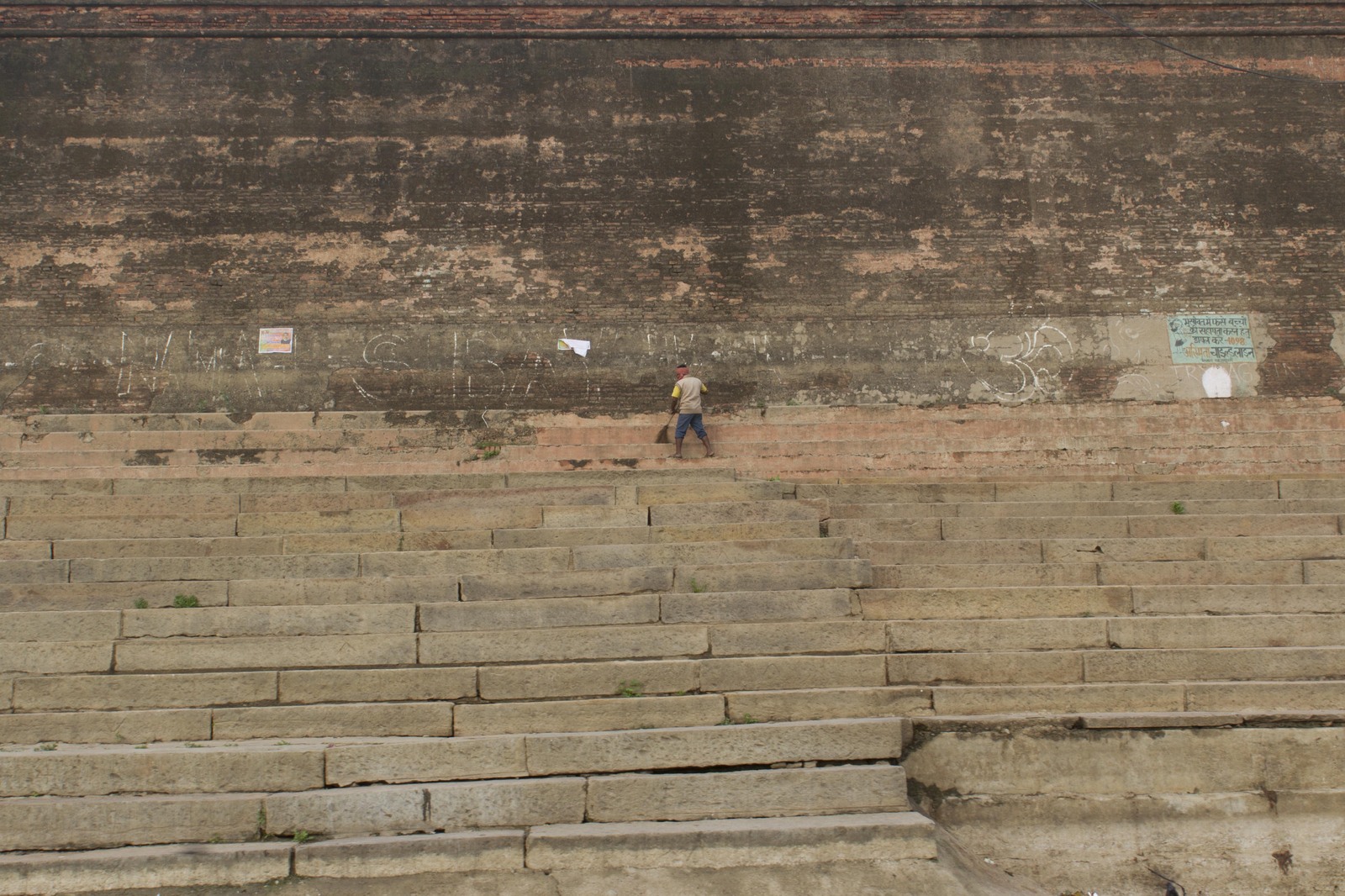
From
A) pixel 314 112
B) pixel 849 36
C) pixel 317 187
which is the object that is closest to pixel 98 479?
pixel 317 187

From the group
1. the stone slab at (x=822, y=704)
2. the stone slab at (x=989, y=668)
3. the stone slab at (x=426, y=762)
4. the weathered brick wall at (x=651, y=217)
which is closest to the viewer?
the stone slab at (x=426, y=762)

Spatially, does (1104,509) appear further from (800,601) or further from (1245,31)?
(1245,31)

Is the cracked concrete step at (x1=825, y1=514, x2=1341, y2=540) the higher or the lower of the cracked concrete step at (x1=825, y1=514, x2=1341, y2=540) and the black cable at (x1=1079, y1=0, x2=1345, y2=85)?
the lower

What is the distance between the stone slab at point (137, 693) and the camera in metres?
6.38

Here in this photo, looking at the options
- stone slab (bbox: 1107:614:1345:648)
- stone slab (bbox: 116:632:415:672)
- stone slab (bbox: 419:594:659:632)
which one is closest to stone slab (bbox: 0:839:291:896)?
stone slab (bbox: 116:632:415:672)

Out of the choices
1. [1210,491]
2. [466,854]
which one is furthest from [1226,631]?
[466,854]

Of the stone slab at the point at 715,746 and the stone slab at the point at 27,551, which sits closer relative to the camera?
the stone slab at the point at 715,746

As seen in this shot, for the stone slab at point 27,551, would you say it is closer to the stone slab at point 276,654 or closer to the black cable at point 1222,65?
the stone slab at point 276,654

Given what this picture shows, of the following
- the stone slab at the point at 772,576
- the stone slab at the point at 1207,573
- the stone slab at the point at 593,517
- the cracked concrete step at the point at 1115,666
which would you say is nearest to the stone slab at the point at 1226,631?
the cracked concrete step at the point at 1115,666

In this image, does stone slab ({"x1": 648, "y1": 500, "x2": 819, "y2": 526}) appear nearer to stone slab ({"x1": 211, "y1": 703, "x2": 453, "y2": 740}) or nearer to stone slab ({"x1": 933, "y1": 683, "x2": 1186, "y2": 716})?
stone slab ({"x1": 933, "y1": 683, "x2": 1186, "y2": 716})

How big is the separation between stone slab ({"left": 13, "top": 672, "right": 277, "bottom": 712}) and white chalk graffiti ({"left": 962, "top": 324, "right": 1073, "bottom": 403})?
30.4 feet

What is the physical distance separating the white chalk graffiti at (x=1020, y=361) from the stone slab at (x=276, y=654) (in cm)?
853

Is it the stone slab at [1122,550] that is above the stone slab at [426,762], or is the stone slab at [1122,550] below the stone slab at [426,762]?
Answer: above

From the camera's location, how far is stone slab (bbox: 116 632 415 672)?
6.63 meters
